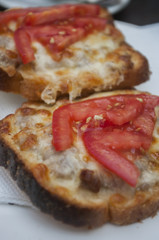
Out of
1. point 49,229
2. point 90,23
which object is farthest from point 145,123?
point 90,23

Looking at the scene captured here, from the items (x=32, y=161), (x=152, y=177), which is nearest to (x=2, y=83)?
(x=32, y=161)

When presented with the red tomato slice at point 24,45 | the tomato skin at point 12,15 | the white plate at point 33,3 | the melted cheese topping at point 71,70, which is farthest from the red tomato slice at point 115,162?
the white plate at point 33,3

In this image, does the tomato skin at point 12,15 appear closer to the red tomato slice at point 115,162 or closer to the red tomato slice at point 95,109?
the red tomato slice at point 95,109

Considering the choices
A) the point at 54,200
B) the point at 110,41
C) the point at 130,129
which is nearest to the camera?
the point at 54,200

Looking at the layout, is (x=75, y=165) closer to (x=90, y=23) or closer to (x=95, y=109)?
(x=95, y=109)

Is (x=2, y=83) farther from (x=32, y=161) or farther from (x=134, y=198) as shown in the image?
(x=134, y=198)

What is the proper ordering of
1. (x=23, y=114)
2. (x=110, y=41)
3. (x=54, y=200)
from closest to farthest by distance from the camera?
(x=54, y=200) < (x=23, y=114) < (x=110, y=41)

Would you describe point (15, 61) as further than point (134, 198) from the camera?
Yes

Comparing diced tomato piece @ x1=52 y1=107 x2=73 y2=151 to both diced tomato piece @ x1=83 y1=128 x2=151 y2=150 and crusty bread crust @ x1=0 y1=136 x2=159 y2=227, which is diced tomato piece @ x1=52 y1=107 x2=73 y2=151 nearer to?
diced tomato piece @ x1=83 y1=128 x2=151 y2=150
